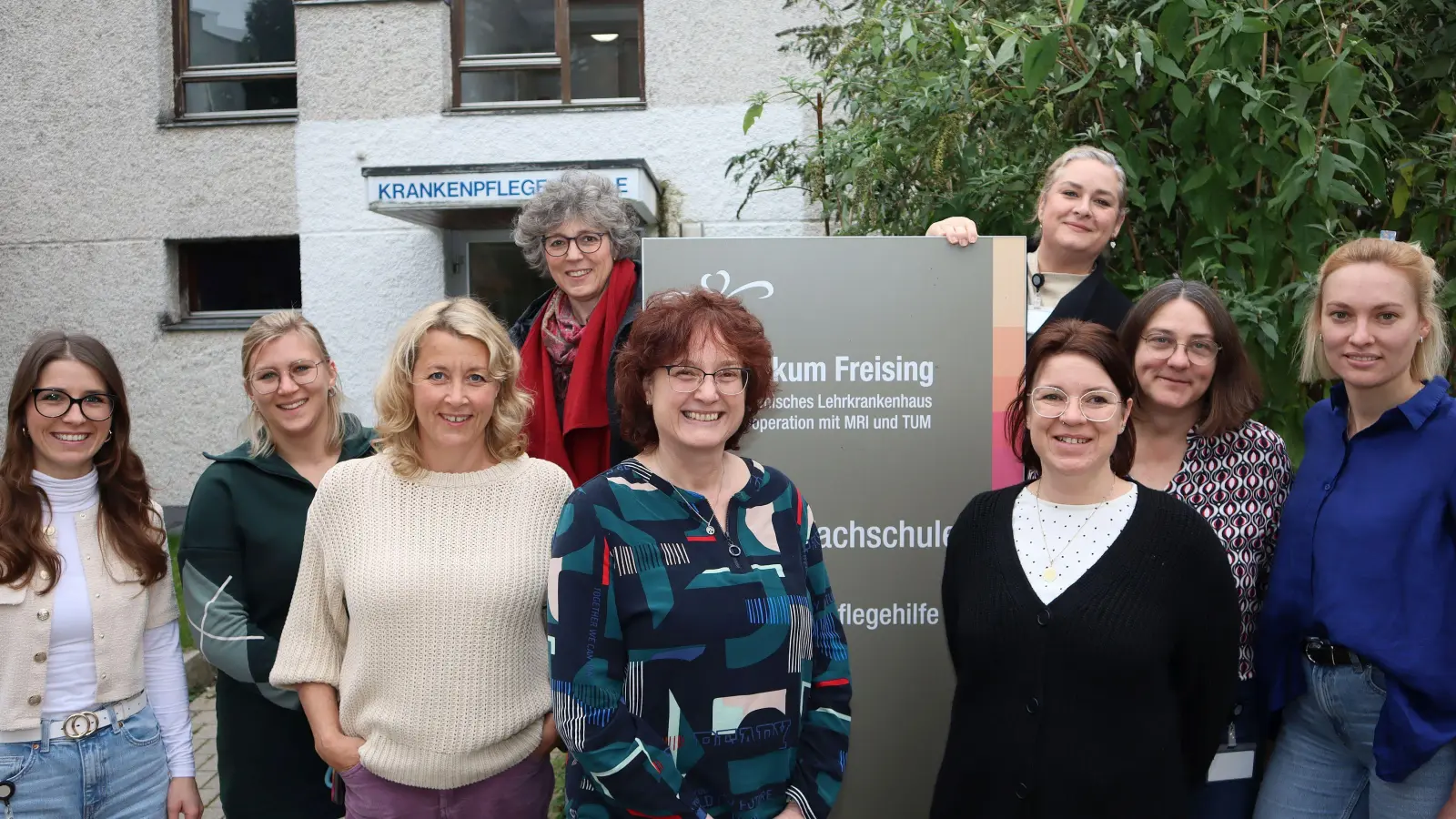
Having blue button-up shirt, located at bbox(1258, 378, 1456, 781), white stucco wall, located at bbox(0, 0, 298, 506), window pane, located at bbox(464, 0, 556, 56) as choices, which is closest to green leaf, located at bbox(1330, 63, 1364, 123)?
blue button-up shirt, located at bbox(1258, 378, 1456, 781)

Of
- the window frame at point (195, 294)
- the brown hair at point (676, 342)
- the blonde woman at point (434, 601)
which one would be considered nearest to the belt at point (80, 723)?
the blonde woman at point (434, 601)

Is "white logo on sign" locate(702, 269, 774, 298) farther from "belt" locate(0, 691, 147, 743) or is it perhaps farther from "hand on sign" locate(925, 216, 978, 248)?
"belt" locate(0, 691, 147, 743)

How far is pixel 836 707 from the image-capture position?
2043 millimetres

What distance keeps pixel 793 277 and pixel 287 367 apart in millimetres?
1296

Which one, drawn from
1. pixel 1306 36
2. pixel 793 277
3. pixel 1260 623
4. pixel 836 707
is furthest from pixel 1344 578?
pixel 1306 36

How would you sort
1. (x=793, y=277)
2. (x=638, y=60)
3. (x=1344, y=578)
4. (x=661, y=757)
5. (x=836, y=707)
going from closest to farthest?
(x=661, y=757), (x=836, y=707), (x=1344, y=578), (x=793, y=277), (x=638, y=60)

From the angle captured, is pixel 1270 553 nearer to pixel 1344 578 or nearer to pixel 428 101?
pixel 1344 578

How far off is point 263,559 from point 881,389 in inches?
62.7

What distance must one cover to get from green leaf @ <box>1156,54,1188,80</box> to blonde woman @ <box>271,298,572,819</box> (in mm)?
1949

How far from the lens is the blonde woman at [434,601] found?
6.80 feet

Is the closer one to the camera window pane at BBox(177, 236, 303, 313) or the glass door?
the glass door

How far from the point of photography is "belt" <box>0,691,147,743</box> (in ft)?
7.21

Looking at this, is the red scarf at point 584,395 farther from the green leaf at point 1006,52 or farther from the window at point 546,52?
the window at point 546,52

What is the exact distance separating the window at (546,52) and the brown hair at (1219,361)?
678 cm
